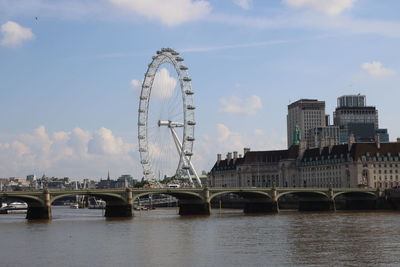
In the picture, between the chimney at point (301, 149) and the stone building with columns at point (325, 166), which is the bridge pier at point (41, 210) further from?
the chimney at point (301, 149)

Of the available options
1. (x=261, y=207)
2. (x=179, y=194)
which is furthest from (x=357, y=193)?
(x=179, y=194)

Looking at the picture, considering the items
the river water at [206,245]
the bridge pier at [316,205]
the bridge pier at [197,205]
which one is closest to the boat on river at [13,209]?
the bridge pier at [197,205]

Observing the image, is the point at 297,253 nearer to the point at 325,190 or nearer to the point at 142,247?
the point at 142,247

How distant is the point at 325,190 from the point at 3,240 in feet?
226

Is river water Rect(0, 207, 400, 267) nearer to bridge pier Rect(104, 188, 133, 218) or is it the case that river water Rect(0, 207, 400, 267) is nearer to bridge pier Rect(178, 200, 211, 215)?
bridge pier Rect(104, 188, 133, 218)

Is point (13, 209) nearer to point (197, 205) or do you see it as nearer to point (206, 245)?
point (197, 205)

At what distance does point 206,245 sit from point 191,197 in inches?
2053

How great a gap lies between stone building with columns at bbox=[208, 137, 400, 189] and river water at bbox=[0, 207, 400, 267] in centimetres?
7789

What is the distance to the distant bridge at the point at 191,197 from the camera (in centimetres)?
9119

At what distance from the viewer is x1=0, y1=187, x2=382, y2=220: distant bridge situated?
91188mm

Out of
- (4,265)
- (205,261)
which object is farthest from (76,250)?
(205,261)

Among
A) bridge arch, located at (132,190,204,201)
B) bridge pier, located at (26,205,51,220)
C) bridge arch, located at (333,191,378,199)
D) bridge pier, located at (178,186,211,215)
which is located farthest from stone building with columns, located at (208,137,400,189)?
bridge pier, located at (26,205,51,220)

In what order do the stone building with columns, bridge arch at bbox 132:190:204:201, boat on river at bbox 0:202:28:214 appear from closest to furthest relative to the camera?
1. bridge arch at bbox 132:190:204:201
2. boat on river at bbox 0:202:28:214
3. the stone building with columns

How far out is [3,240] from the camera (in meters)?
59.8
